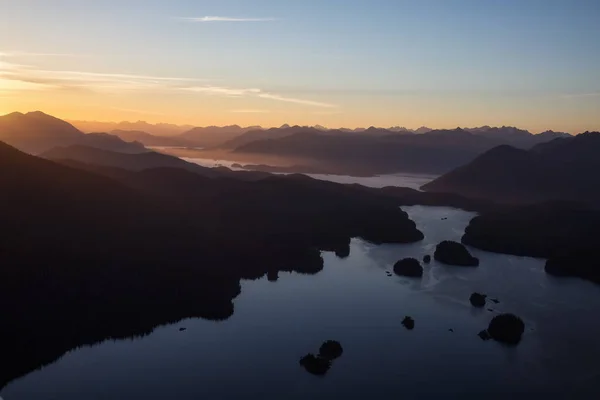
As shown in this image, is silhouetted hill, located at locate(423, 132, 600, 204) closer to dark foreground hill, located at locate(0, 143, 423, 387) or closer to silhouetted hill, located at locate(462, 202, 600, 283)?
silhouetted hill, located at locate(462, 202, 600, 283)

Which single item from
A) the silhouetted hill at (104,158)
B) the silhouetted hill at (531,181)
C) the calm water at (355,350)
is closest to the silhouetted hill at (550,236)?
the calm water at (355,350)

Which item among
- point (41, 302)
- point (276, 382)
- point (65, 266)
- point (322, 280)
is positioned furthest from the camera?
point (322, 280)

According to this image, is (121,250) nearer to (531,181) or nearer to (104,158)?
(104,158)

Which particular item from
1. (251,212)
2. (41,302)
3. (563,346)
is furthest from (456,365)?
(251,212)

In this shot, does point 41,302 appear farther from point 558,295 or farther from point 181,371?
point 558,295

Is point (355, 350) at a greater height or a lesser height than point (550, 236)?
lesser

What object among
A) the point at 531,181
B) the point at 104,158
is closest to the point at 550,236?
the point at 531,181

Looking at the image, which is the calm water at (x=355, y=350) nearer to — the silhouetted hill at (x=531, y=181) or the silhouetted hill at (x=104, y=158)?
the silhouetted hill at (x=531, y=181)
